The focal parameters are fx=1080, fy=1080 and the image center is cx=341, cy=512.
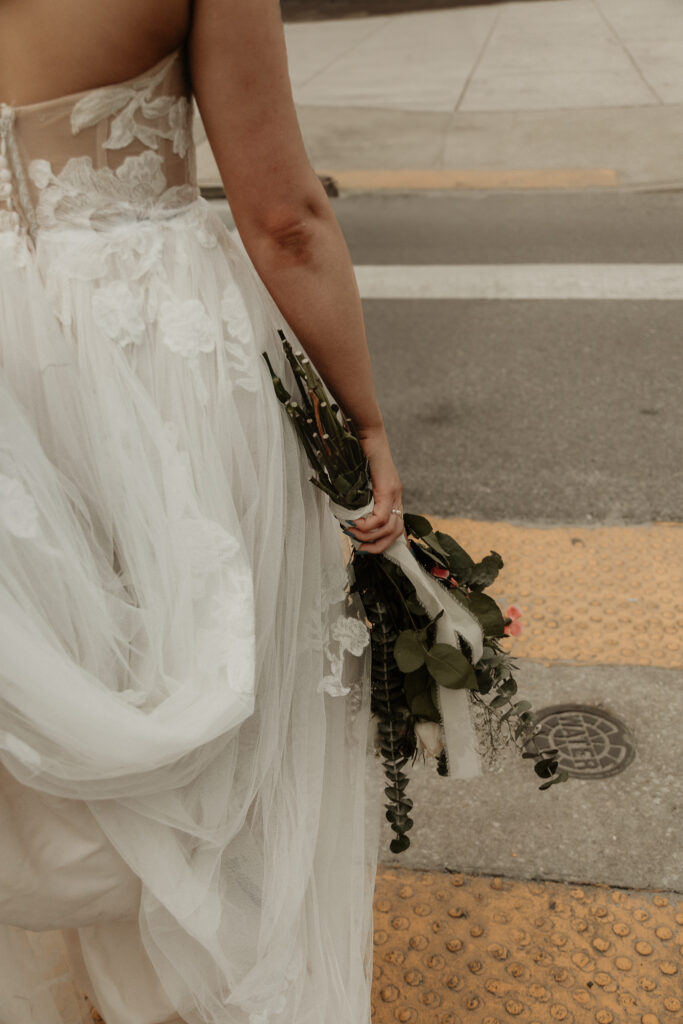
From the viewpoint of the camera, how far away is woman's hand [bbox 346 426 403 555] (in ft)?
5.22

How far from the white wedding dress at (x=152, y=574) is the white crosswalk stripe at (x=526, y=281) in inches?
173

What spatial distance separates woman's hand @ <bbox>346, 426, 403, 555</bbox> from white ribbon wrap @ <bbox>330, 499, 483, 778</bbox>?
0.06ft

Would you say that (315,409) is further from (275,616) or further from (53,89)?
(53,89)

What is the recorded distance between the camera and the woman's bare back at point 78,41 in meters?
1.27

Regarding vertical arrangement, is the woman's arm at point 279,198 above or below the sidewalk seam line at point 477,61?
above

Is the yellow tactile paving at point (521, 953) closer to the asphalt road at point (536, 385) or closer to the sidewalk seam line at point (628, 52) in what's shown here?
the asphalt road at point (536, 385)

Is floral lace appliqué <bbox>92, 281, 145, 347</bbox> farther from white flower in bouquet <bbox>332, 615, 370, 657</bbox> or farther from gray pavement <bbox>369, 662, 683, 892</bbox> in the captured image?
gray pavement <bbox>369, 662, 683, 892</bbox>

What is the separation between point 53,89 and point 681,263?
530cm

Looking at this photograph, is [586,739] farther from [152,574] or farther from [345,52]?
[345,52]

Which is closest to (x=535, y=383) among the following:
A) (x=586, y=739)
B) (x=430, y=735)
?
(x=586, y=739)

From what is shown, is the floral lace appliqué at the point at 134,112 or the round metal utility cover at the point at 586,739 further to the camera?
the round metal utility cover at the point at 586,739

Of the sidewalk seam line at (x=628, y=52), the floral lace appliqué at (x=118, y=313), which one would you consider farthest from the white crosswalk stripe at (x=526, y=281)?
the sidewalk seam line at (x=628, y=52)

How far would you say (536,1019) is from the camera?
1966 millimetres

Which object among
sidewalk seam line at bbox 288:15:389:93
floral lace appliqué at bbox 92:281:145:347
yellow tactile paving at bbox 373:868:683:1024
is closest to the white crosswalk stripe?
yellow tactile paving at bbox 373:868:683:1024
